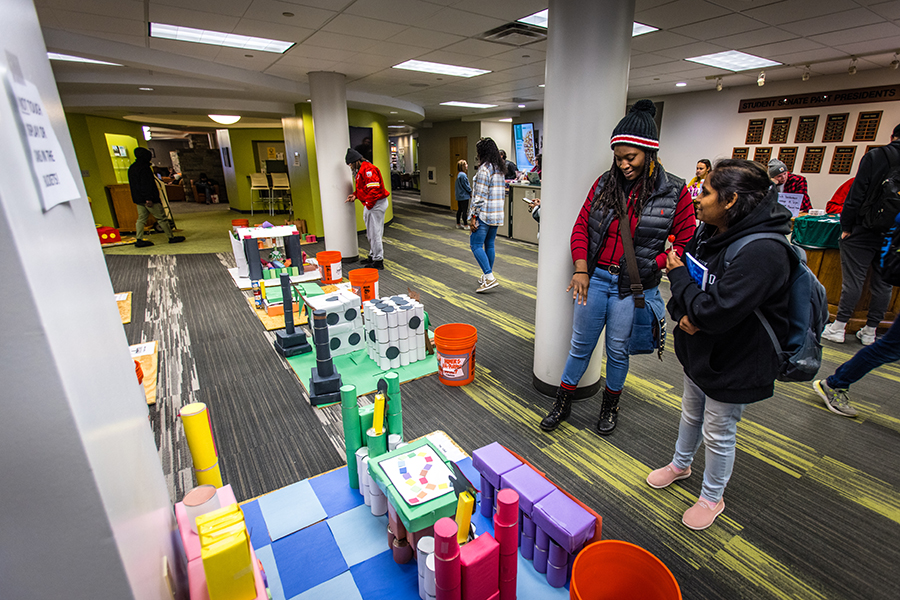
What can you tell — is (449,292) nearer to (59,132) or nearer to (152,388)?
(152,388)

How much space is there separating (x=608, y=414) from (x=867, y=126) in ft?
22.7

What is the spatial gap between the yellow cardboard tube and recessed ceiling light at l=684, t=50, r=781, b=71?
624cm

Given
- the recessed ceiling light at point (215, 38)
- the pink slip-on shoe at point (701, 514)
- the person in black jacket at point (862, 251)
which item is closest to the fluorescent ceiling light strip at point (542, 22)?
the person in black jacket at point (862, 251)

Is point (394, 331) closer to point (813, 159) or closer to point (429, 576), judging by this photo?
point (429, 576)

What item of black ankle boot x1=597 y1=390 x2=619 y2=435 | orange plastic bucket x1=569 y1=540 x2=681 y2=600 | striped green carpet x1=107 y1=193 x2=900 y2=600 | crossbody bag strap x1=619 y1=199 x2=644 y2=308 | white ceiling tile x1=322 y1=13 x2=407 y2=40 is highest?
white ceiling tile x1=322 y1=13 x2=407 y2=40

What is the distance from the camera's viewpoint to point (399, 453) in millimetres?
1689

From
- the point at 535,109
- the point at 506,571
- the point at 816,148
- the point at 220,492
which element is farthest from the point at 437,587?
the point at 535,109

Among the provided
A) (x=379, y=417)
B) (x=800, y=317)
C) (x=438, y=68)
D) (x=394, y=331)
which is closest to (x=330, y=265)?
(x=394, y=331)

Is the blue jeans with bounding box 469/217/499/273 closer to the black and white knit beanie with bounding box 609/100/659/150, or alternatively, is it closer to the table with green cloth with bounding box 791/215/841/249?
the black and white knit beanie with bounding box 609/100/659/150

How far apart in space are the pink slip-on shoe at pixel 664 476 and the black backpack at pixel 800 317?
0.81m

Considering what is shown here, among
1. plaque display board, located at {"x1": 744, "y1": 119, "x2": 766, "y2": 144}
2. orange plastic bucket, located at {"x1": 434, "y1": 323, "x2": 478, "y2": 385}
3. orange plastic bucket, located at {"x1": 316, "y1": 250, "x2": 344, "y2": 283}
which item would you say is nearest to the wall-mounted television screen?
plaque display board, located at {"x1": 744, "y1": 119, "x2": 766, "y2": 144}

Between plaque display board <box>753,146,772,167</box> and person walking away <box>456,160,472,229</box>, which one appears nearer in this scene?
plaque display board <box>753,146,772,167</box>

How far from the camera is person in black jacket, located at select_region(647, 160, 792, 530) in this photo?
4.56 ft

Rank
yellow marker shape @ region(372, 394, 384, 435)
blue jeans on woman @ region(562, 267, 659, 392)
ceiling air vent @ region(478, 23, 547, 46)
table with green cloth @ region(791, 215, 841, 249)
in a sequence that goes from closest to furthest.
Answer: yellow marker shape @ region(372, 394, 384, 435)
blue jeans on woman @ region(562, 267, 659, 392)
table with green cloth @ region(791, 215, 841, 249)
ceiling air vent @ region(478, 23, 547, 46)
